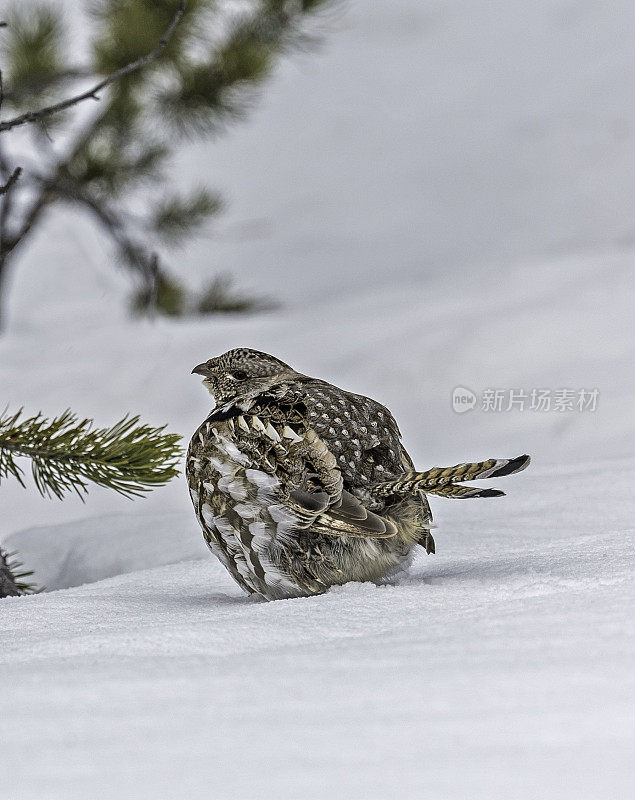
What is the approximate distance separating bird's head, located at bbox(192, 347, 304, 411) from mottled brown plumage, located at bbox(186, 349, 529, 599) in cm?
11

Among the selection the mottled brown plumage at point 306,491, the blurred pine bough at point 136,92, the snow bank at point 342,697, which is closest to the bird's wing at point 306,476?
the mottled brown plumage at point 306,491

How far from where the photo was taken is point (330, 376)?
374 cm

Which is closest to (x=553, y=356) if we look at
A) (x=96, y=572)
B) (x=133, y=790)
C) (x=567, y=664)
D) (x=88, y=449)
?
(x=96, y=572)

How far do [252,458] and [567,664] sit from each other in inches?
31.9

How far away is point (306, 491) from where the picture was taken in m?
1.54

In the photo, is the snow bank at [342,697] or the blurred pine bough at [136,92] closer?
the snow bank at [342,697]

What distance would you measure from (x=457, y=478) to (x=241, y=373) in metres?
0.61

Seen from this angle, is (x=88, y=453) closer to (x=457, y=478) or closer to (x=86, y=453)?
(x=86, y=453)

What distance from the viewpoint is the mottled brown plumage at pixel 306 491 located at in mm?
1538

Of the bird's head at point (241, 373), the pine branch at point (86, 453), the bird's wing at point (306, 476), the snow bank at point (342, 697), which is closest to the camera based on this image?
the snow bank at point (342, 697)

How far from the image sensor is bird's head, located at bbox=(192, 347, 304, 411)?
187 centimetres

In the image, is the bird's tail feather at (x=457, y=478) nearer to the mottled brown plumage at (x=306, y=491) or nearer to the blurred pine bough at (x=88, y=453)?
the mottled brown plumage at (x=306, y=491)

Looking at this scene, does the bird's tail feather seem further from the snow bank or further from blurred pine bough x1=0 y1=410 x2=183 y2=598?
blurred pine bough x1=0 y1=410 x2=183 y2=598

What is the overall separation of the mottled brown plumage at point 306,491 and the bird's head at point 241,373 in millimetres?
113
